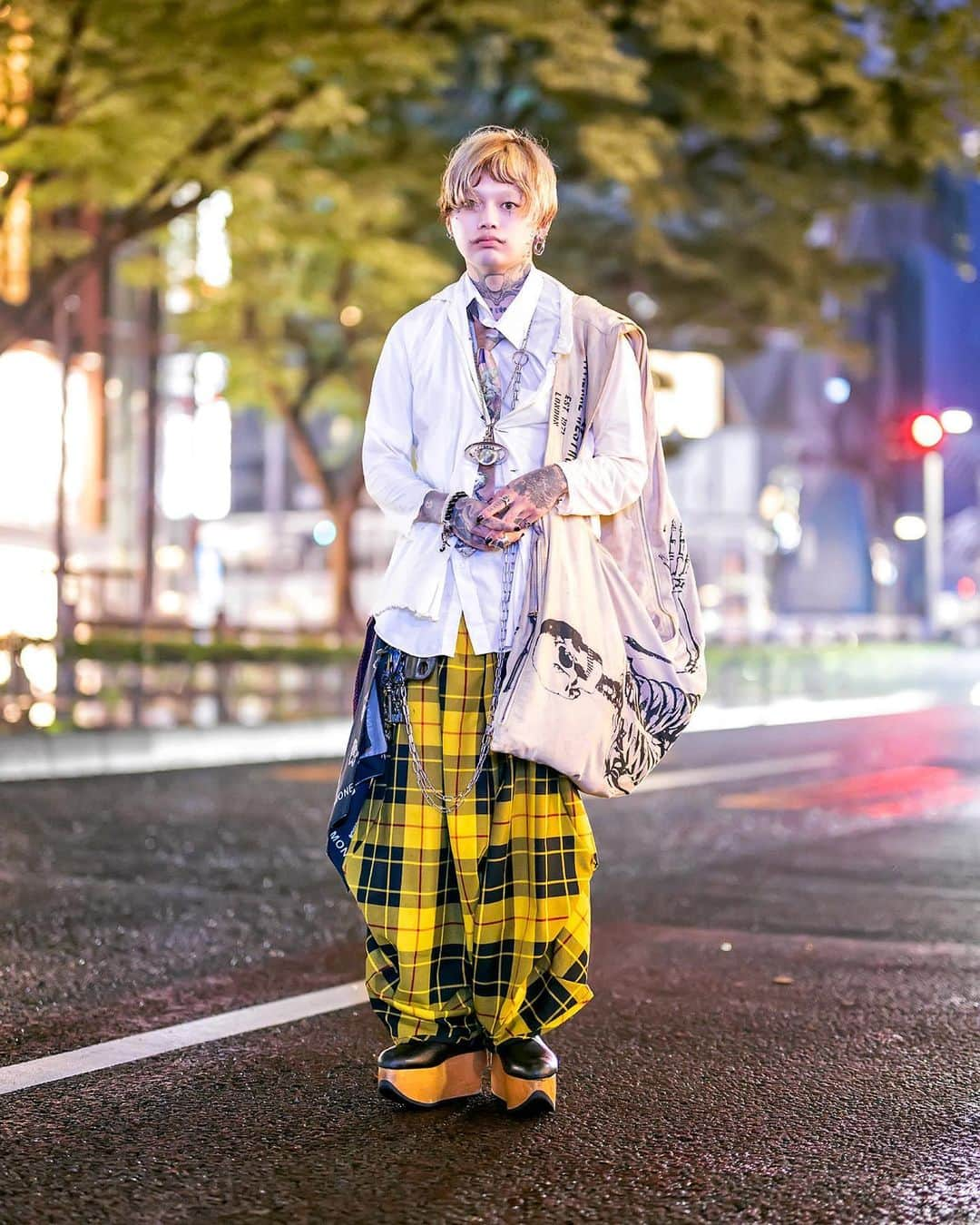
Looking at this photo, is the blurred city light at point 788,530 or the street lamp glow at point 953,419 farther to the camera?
the blurred city light at point 788,530

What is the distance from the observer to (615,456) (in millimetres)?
3736

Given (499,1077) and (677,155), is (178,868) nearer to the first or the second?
(499,1077)

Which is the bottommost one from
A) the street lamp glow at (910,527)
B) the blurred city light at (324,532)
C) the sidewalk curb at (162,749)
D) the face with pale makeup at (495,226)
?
the sidewalk curb at (162,749)

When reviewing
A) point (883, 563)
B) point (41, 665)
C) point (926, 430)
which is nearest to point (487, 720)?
point (41, 665)

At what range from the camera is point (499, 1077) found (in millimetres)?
3730

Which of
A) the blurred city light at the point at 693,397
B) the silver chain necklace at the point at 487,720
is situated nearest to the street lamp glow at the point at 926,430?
the silver chain necklace at the point at 487,720

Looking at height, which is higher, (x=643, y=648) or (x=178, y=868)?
(x=643, y=648)

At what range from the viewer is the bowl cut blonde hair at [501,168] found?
3695 millimetres

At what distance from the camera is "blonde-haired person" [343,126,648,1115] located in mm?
3660

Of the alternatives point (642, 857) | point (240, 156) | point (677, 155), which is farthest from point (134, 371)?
point (642, 857)

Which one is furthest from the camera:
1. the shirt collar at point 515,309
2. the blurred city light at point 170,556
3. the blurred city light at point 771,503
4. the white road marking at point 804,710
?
the blurred city light at point 170,556

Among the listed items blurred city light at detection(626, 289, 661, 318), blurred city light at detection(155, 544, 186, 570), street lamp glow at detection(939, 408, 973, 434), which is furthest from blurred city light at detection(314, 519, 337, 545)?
street lamp glow at detection(939, 408, 973, 434)

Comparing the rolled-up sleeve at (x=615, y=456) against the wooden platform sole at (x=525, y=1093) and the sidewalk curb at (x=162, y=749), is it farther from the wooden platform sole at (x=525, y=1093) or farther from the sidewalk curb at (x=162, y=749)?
the sidewalk curb at (x=162, y=749)

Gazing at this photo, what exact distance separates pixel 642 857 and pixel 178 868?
2204 millimetres
